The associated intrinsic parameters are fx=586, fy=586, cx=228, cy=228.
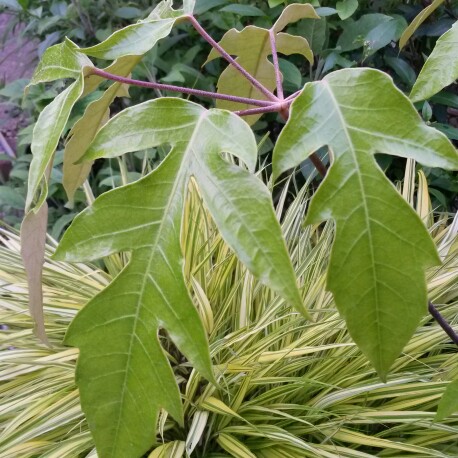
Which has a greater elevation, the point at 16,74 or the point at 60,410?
the point at 16,74

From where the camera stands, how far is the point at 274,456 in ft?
3.00

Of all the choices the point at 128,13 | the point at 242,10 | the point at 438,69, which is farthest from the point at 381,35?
the point at 438,69

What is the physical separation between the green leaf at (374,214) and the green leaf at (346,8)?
3.69 feet

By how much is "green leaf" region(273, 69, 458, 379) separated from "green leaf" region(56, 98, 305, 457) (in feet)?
0.15

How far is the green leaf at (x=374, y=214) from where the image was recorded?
0.37 meters

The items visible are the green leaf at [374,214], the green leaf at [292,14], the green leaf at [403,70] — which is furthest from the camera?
the green leaf at [403,70]

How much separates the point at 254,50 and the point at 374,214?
0.37 meters

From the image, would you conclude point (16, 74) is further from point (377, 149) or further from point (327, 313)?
point (377, 149)

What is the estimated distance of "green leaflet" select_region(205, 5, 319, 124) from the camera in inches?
25.7

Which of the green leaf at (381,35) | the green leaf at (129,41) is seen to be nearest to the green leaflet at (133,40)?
the green leaf at (129,41)

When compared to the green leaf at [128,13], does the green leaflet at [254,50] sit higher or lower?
lower

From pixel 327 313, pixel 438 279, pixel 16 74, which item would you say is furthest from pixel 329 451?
pixel 16 74

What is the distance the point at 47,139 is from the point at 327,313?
72cm

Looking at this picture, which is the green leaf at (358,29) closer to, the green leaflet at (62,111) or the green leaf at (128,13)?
the green leaf at (128,13)
